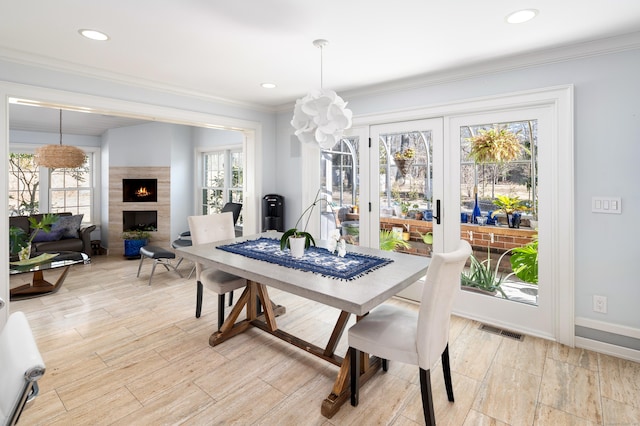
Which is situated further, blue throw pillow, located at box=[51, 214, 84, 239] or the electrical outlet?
blue throw pillow, located at box=[51, 214, 84, 239]

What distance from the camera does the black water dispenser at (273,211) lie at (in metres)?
4.64

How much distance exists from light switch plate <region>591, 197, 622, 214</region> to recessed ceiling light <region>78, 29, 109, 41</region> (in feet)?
12.6

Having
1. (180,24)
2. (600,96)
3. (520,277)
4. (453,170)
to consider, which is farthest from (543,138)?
(180,24)

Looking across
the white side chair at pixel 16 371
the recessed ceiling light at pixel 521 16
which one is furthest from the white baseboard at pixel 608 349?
the white side chair at pixel 16 371

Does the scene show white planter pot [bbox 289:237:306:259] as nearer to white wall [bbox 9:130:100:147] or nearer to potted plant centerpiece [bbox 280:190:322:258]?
potted plant centerpiece [bbox 280:190:322:258]

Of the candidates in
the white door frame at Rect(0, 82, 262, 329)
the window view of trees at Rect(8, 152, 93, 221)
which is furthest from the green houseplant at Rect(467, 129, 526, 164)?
the window view of trees at Rect(8, 152, 93, 221)

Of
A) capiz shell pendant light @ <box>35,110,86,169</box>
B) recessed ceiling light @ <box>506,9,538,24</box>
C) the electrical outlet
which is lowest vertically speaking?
the electrical outlet

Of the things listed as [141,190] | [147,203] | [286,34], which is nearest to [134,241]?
[147,203]

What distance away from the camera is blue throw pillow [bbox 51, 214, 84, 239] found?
575 centimetres

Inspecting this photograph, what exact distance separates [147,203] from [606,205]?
6566 mm

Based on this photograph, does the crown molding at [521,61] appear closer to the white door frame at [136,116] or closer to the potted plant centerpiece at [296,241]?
the white door frame at [136,116]

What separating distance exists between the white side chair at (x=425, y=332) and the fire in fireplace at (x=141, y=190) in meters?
5.56

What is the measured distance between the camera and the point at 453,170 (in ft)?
10.8

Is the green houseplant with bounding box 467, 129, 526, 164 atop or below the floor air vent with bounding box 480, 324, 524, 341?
atop
